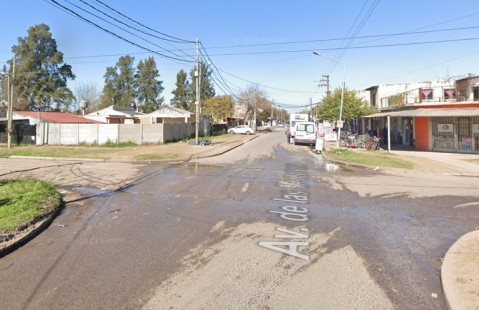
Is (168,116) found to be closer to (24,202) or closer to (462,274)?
(24,202)

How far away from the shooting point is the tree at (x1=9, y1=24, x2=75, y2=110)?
54094 millimetres

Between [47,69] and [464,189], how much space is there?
59665 millimetres

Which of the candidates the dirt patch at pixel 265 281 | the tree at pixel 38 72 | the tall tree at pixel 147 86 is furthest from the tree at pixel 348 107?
the tall tree at pixel 147 86

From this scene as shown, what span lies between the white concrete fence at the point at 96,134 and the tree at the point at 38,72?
28.9m

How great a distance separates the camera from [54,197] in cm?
911

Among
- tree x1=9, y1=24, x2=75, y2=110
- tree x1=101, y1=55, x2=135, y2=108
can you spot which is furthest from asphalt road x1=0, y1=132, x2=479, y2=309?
tree x1=101, y1=55, x2=135, y2=108

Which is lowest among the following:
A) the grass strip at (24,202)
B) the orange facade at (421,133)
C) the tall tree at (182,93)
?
the grass strip at (24,202)

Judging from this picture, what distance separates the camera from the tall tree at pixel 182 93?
8756 centimetres

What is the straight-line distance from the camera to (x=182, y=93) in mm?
87625

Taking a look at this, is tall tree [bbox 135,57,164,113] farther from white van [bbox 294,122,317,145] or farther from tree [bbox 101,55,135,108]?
white van [bbox 294,122,317,145]

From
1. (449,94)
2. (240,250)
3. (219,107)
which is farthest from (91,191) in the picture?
(219,107)

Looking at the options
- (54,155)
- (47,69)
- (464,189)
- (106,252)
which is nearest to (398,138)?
(464,189)

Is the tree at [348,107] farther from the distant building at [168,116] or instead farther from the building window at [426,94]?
the distant building at [168,116]

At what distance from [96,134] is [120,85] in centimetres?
5566
